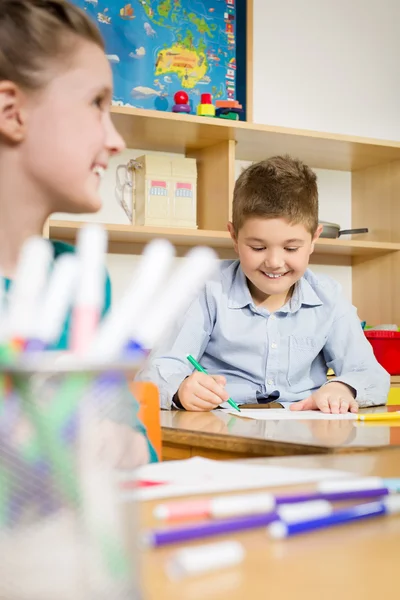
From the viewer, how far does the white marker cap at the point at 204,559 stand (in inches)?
16.3

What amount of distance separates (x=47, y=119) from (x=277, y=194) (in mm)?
1355

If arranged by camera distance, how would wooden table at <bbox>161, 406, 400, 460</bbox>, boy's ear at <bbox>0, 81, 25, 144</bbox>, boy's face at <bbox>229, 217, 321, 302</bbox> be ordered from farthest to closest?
boy's face at <bbox>229, 217, 321, 302</bbox> → wooden table at <bbox>161, 406, 400, 460</bbox> → boy's ear at <bbox>0, 81, 25, 144</bbox>

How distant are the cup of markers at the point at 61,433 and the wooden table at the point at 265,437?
67 centimetres

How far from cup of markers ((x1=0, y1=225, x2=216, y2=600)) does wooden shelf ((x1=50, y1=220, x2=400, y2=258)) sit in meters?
2.63

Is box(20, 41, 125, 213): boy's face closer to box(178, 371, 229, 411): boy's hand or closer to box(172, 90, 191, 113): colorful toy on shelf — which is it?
box(178, 371, 229, 411): boy's hand

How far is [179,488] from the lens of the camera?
0.64 m

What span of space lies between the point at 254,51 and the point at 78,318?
3.55 metres

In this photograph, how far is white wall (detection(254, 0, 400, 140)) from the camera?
146 inches

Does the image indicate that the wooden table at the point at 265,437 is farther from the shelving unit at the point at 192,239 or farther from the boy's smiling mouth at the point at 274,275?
the shelving unit at the point at 192,239

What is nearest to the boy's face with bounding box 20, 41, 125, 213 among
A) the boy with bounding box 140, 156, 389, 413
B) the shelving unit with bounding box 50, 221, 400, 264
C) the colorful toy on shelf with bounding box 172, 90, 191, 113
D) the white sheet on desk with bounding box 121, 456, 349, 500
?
the white sheet on desk with bounding box 121, 456, 349, 500

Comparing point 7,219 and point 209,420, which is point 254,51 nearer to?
point 209,420

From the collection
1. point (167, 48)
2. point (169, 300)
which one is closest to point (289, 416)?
point (169, 300)

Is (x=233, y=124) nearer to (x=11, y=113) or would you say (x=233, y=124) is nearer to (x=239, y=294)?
(x=239, y=294)

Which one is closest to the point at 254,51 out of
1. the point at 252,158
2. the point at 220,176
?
the point at 252,158
